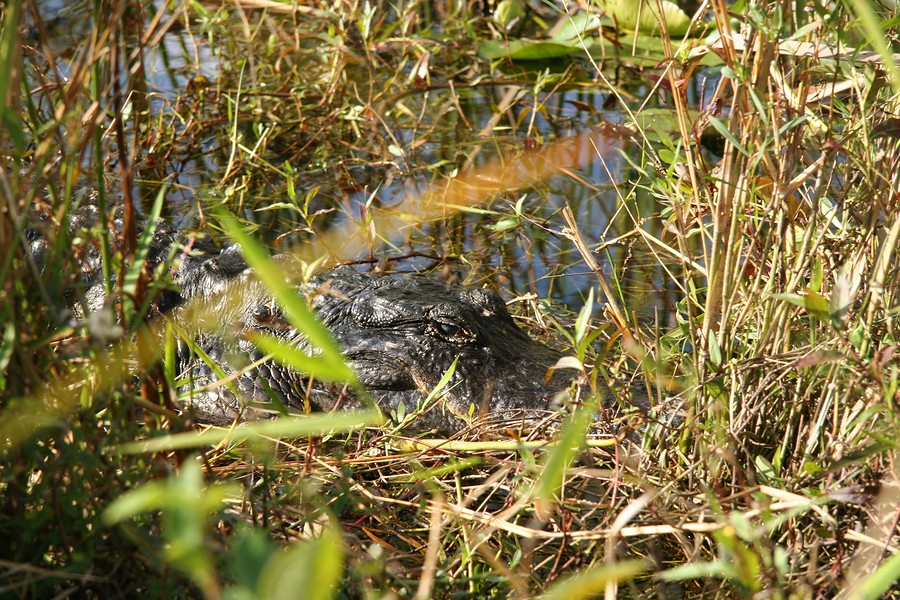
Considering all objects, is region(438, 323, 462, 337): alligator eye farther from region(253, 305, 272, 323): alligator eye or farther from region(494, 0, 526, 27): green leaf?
region(494, 0, 526, 27): green leaf

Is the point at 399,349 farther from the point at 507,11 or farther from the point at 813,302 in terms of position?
the point at 507,11

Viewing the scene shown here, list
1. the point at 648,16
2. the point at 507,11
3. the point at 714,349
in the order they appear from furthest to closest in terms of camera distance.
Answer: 1. the point at 507,11
2. the point at 648,16
3. the point at 714,349

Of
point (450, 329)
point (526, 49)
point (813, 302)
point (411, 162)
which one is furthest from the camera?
point (526, 49)

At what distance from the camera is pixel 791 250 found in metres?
2.11

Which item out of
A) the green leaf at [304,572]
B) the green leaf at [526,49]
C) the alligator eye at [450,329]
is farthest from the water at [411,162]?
the green leaf at [304,572]

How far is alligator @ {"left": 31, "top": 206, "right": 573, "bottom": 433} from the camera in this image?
10.0 feet

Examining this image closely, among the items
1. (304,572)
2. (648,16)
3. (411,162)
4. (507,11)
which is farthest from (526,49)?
(304,572)

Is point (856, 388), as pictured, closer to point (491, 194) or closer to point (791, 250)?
point (791, 250)

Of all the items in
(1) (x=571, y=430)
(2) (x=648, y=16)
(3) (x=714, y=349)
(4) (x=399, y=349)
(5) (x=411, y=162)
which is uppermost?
(1) (x=571, y=430)

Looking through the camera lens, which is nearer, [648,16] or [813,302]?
[813,302]

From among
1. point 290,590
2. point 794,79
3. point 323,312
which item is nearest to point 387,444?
point 323,312

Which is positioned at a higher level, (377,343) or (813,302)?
(813,302)

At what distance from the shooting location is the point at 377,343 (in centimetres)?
325

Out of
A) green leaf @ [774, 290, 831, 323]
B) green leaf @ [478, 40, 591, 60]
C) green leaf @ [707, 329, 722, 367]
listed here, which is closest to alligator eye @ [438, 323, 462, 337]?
green leaf @ [707, 329, 722, 367]
